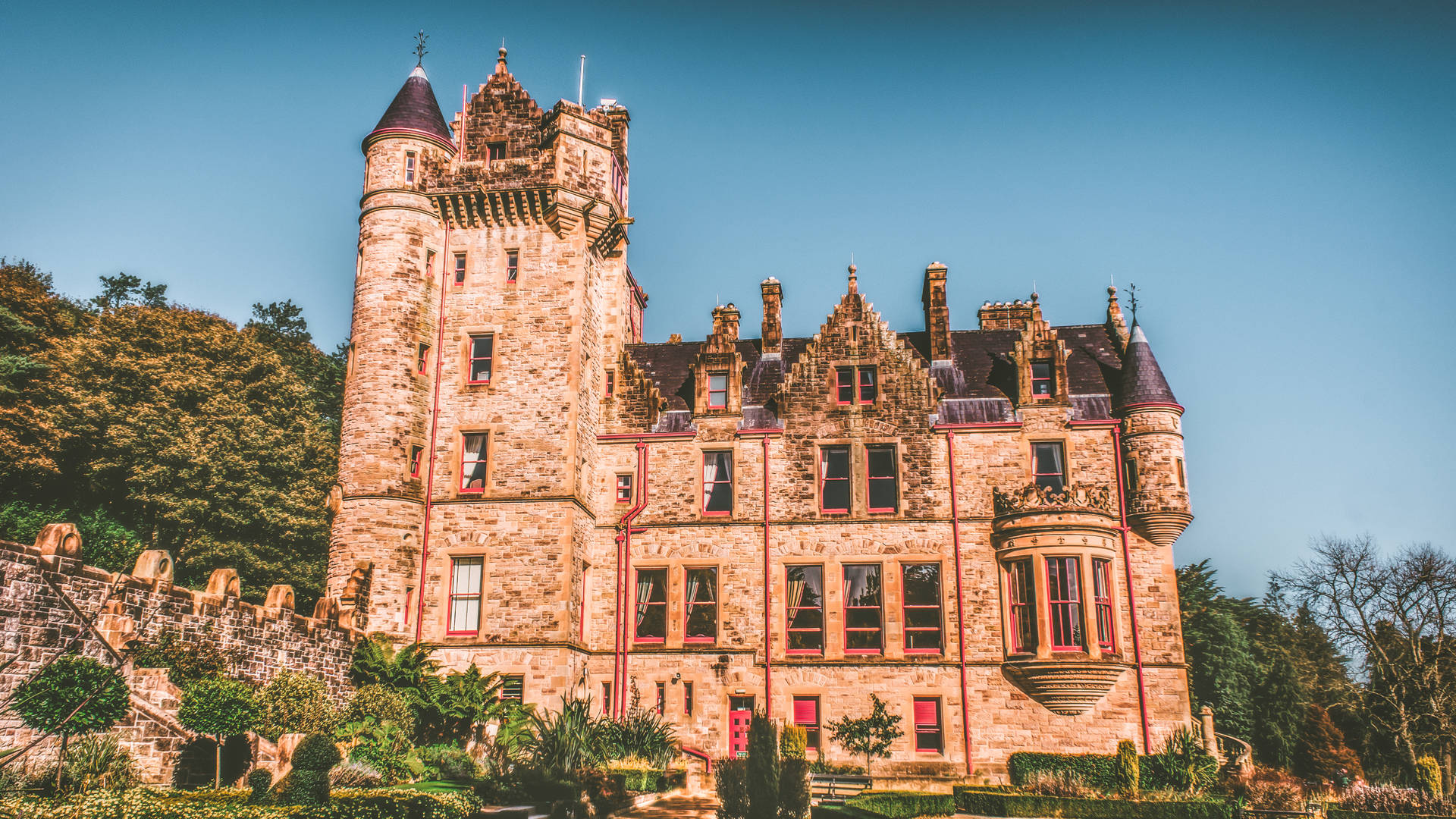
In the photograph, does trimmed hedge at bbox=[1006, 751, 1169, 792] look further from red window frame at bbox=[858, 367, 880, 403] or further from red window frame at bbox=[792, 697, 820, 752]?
red window frame at bbox=[858, 367, 880, 403]

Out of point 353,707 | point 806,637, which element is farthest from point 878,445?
point 353,707

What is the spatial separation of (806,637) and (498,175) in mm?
15557

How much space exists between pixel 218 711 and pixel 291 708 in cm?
218

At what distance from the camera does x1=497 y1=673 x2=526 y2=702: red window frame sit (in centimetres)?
2609

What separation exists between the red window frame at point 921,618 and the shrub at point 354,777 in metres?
13.8

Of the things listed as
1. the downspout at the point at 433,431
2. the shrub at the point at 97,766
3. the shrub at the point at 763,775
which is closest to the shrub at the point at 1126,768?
the shrub at the point at 763,775

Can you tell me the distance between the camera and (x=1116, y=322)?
31984 millimetres

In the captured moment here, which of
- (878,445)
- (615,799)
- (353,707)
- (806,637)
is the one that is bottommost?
(615,799)

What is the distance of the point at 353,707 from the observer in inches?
917

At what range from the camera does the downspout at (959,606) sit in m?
26.9

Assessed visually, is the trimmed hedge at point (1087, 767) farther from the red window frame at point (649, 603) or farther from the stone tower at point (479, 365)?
the stone tower at point (479, 365)

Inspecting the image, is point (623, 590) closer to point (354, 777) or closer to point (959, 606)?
point (959, 606)

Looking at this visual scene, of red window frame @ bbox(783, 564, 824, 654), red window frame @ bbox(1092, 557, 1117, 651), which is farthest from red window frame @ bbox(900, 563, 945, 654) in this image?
red window frame @ bbox(1092, 557, 1117, 651)

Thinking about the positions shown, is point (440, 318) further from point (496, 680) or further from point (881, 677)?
point (881, 677)
